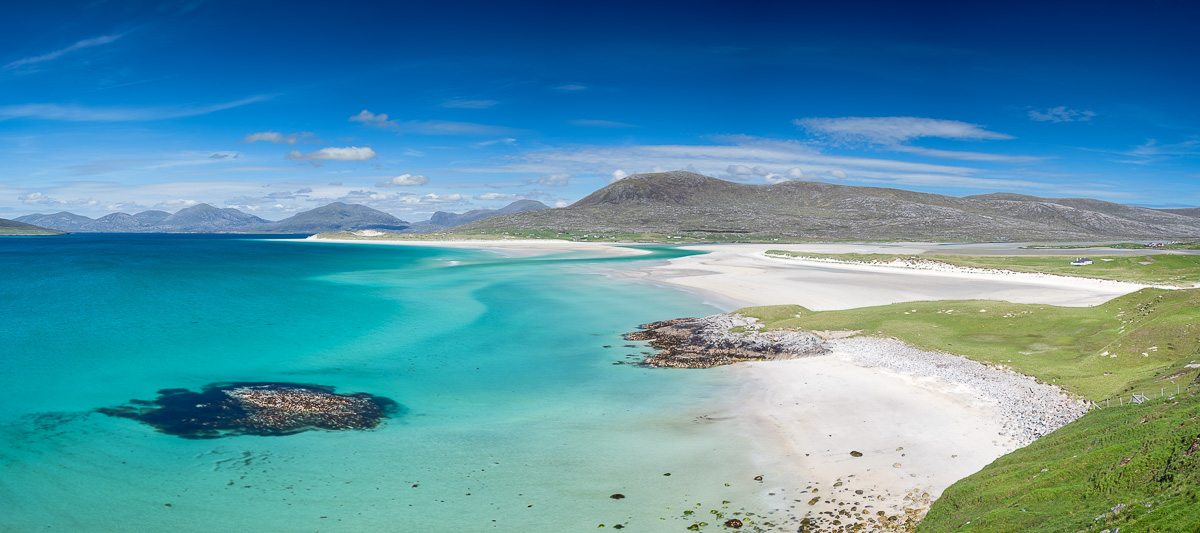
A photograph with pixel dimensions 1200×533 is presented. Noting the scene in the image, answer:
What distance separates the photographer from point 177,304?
174ft

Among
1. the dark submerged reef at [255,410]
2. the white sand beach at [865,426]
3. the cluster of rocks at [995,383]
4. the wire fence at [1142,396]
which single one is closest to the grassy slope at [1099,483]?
the white sand beach at [865,426]

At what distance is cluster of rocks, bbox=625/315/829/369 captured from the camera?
29656mm

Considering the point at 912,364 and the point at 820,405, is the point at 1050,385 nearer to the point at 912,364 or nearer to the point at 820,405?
the point at 912,364

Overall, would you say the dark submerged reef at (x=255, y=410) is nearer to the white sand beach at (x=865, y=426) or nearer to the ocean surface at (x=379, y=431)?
the ocean surface at (x=379, y=431)

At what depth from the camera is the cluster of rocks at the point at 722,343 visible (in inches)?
1168

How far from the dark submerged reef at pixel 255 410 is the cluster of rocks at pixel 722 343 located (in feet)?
47.0

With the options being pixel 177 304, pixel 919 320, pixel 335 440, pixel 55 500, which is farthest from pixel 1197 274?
pixel 177 304

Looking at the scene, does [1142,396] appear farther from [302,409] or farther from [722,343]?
[302,409]

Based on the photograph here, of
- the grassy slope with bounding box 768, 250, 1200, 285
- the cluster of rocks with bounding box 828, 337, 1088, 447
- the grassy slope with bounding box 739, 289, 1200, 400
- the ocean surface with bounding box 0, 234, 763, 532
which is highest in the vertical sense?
the grassy slope with bounding box 768, 250, 1200, 285

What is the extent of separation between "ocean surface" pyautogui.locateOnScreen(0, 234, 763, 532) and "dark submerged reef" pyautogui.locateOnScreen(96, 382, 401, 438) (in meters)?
0.74

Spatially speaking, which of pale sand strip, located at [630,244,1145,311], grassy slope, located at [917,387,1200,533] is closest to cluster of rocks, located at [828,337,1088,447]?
grassy slope, located at [917,387,1200,533]

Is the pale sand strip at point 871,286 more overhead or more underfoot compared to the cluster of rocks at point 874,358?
more overhead

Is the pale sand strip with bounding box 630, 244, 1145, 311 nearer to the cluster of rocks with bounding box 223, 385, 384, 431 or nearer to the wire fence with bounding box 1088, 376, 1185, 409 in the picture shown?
the wire fence with bounding box 1088, 376, 1185, 409

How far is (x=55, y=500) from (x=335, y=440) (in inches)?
271
